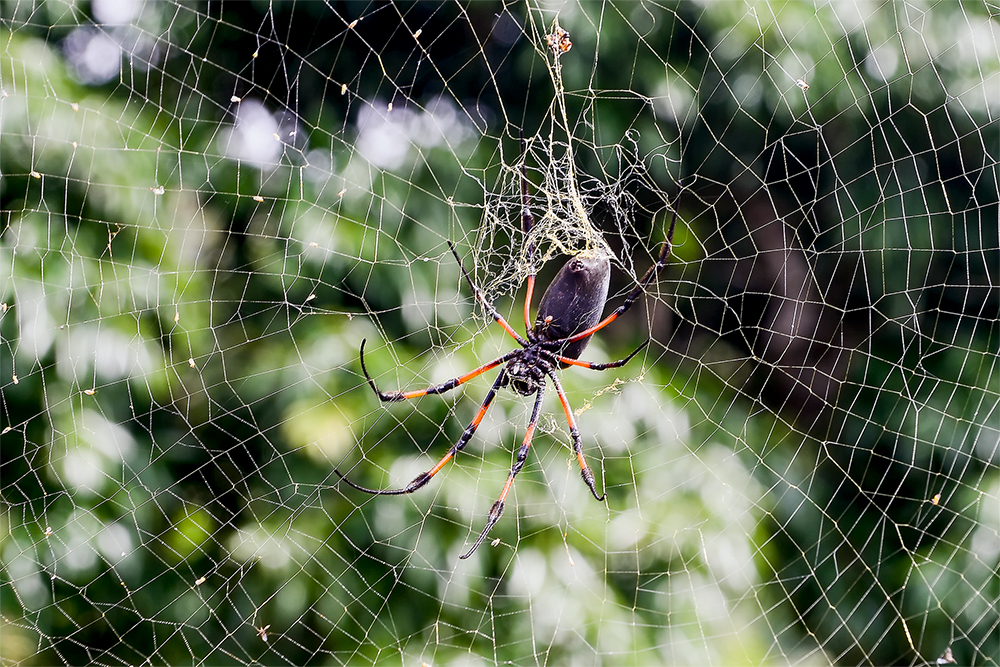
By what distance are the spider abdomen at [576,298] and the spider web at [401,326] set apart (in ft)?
0.46

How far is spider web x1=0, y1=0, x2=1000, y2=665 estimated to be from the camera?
1536mm

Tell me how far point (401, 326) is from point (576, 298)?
63 centimetres

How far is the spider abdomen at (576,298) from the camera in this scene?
1.31 meters

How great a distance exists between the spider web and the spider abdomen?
0.14m

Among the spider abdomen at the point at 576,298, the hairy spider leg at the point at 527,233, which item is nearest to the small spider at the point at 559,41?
the hairy spider leg at the point at 527,233

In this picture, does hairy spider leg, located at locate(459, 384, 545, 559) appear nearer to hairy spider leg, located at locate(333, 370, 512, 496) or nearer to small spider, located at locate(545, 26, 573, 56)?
hairy spider leg, located at locate(333, 370, 512, 496)

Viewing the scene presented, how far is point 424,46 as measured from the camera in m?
1.92

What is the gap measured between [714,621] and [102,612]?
1626 mm

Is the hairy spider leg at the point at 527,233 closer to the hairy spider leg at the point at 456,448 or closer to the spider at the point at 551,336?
the spider at the point at 551,336

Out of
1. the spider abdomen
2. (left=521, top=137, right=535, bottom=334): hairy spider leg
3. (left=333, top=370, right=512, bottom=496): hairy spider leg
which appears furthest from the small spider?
(left=333, top=370, right=512, bottom=496): hairy spider leg

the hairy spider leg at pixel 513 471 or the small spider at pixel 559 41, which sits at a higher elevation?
the small spider at pixel 559 41

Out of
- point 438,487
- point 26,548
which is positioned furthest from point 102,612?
point 438,487

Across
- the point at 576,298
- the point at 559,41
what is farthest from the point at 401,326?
the point at 559,41

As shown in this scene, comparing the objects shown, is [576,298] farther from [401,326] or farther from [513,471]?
[401,326]
